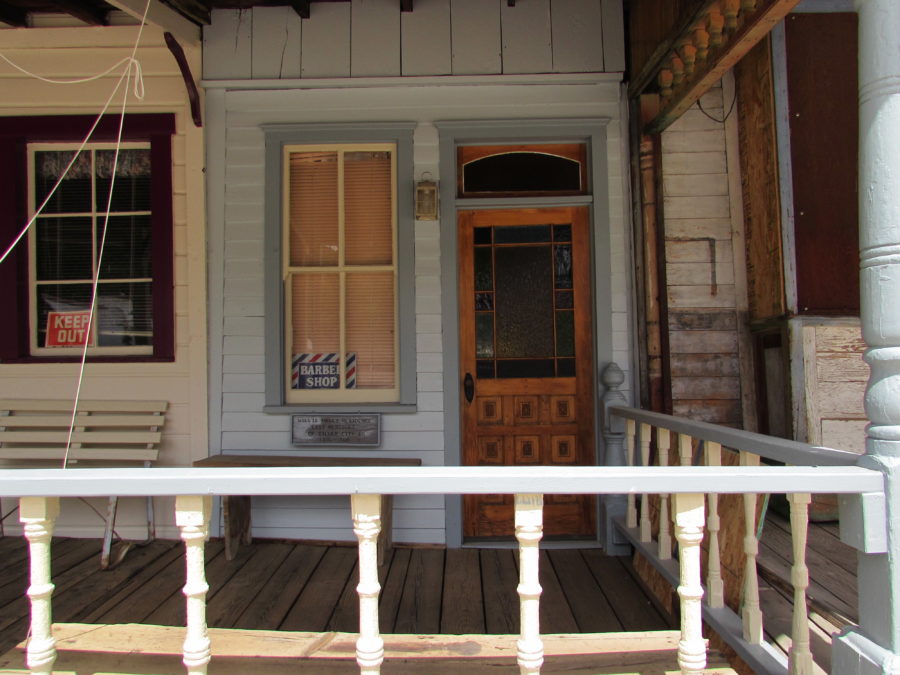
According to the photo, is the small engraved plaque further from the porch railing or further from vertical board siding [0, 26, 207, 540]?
the porch railing

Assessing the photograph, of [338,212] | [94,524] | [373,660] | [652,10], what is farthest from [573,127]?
[94,524]

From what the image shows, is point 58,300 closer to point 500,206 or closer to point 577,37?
point 500,206

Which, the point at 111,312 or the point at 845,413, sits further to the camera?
the point at 111,312

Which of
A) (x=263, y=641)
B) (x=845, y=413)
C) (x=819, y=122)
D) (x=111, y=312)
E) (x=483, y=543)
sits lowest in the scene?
(x=483, y=543)

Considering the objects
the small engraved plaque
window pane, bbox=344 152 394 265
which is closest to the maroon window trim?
the small engraved plaque

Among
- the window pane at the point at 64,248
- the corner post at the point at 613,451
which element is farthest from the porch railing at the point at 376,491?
the window pane at the point at 64,248

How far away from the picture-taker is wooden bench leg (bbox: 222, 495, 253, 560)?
3305 mm

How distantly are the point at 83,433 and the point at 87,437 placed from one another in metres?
0.05

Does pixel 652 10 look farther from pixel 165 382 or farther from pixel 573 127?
pixel 165 382

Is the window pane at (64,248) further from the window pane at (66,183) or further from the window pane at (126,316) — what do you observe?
the window pane at (126,316)

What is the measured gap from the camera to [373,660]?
139 cm

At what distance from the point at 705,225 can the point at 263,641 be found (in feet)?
10.7

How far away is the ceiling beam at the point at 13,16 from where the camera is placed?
368cm

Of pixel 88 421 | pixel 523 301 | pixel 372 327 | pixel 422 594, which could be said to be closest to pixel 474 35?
pixel 523 301
